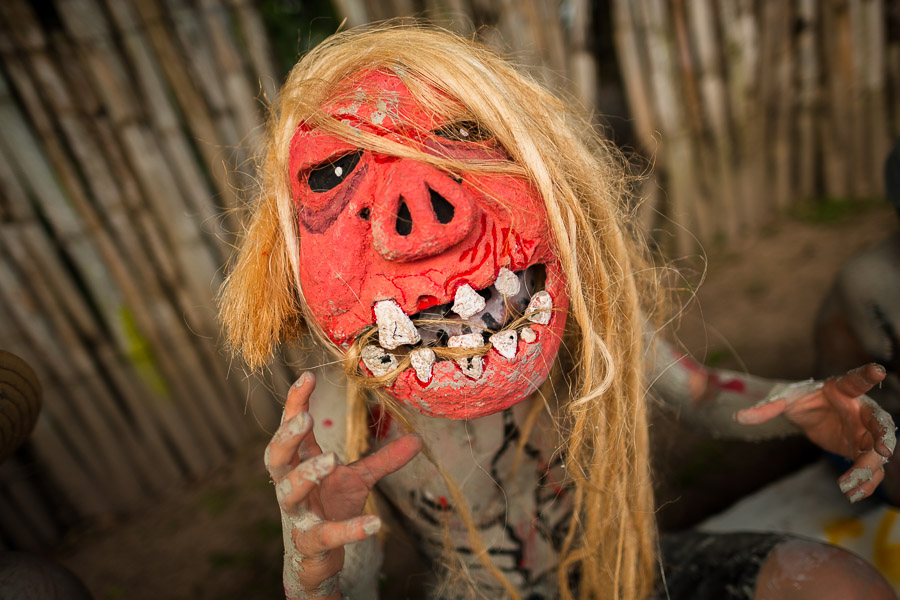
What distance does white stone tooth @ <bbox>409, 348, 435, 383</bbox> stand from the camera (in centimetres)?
99

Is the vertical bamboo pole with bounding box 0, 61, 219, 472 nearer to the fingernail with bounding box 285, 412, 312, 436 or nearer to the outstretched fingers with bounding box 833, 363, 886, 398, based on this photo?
the fingernail with bounding box 285, 412, 312, 436

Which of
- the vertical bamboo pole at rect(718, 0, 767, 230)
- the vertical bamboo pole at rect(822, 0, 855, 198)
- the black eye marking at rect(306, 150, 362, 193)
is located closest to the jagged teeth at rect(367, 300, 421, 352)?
the black eye marking at rect(306, 150, 362, 193)

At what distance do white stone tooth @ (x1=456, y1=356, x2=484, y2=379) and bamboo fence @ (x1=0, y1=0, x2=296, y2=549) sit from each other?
150 cm

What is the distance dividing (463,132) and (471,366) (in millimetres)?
421

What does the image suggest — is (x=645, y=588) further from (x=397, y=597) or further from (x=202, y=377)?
(x=202, y=377)

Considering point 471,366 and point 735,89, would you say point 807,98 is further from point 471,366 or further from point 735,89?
point 471,366

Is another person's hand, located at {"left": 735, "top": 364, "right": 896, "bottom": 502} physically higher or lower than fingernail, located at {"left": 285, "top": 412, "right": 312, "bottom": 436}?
lower

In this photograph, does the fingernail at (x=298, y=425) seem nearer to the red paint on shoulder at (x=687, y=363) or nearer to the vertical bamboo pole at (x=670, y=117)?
the red paint on shoulder at (x=687, y=363)

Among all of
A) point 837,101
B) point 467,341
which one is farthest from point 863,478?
point 837,101

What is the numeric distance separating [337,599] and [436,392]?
0.42 metres

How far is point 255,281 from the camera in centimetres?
117

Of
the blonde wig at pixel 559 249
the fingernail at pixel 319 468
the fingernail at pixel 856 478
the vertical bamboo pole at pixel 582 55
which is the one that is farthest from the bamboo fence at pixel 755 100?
the fingernail at pixel 319 468

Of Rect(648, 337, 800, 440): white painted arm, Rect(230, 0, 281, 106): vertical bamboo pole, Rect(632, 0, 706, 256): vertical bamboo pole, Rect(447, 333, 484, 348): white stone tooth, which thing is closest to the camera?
Rect(447, 333, 484, 348): white stone tooth

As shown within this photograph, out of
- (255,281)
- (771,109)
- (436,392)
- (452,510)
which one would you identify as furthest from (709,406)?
(771,109)
